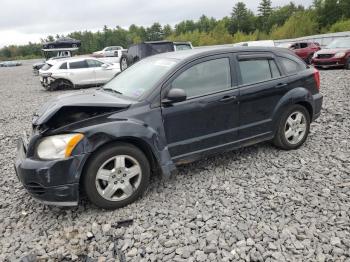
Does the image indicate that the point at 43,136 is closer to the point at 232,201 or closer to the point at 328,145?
the point at 232,201

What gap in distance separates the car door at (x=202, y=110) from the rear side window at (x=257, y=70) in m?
0.22

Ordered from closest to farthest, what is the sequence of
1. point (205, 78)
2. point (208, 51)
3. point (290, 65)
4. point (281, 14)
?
point (205, 78) → point (208, 51) → point (290, 65) → point (281, 14)

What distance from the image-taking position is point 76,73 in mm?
14961

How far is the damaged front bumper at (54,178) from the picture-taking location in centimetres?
337

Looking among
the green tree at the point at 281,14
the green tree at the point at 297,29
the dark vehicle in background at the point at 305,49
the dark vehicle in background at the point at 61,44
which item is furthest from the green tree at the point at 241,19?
the dark vehicle in background at the point at 305,49

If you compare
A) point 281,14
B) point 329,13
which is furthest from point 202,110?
point 281,14

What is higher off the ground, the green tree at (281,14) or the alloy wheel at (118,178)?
the green tree at (281,14)

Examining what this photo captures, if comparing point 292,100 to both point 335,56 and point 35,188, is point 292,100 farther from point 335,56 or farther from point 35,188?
point 335,56

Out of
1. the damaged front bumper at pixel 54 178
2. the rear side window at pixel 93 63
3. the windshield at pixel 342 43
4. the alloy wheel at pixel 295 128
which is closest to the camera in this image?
the damaged front bumper at pixel 54 178

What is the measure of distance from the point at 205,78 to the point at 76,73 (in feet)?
39.1

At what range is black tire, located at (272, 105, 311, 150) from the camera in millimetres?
4891

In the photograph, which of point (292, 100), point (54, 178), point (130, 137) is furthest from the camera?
point (292, 100)

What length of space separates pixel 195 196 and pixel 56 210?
163 centimetres

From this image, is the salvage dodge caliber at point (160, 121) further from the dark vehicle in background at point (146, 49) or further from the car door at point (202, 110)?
the dark vehicle in background at point (146, 49)
